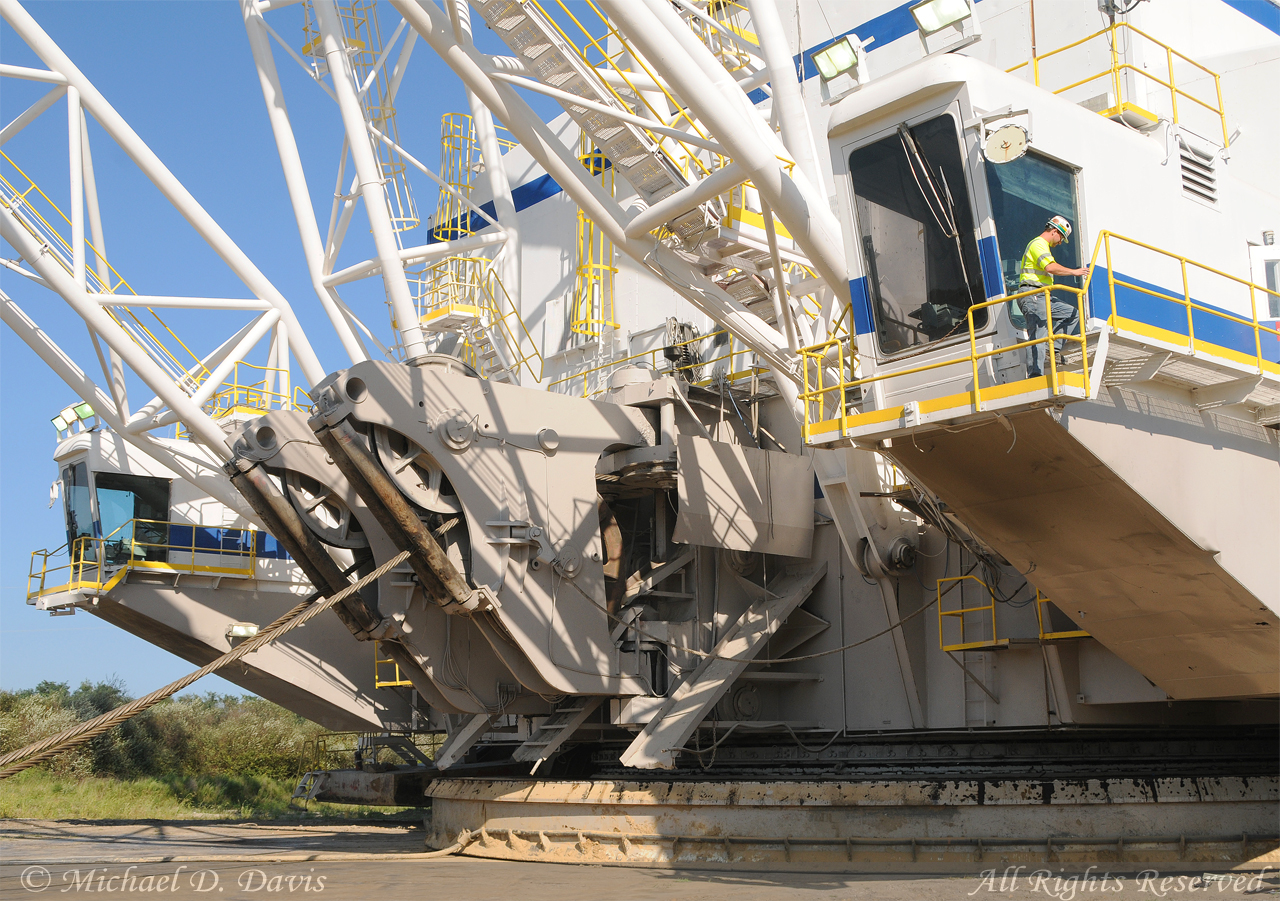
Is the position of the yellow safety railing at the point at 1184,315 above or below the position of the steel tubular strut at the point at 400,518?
above

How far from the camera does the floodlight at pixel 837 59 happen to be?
1083 centimetres

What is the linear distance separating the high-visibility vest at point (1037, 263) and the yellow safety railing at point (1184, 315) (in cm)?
35

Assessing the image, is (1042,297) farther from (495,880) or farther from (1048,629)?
(495,880)

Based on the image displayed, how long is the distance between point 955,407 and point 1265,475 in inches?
140

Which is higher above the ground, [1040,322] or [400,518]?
[1040,322]

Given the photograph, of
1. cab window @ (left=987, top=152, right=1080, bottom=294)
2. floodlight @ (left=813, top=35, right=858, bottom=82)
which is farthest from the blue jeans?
floodlight @ (left=813, top=35, right=858, bottom=82)

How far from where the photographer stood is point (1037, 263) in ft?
28.5

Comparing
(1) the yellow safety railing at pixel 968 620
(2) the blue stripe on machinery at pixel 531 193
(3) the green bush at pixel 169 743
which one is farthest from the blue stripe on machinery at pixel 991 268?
(3) the green bush at pixel 169 743

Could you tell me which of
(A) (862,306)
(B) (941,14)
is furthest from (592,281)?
(A) (862,306)

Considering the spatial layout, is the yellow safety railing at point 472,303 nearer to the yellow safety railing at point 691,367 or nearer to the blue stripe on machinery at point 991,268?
the yellow safety railing at point 691,367

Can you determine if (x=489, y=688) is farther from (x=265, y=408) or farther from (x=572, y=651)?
(x=265, y=408)

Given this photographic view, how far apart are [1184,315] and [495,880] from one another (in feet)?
26.1

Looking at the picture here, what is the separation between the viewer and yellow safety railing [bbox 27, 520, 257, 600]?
17797 millimetres

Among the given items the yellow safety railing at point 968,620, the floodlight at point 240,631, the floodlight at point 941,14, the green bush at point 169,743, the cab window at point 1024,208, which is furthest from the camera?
the green bush at point 169,743
